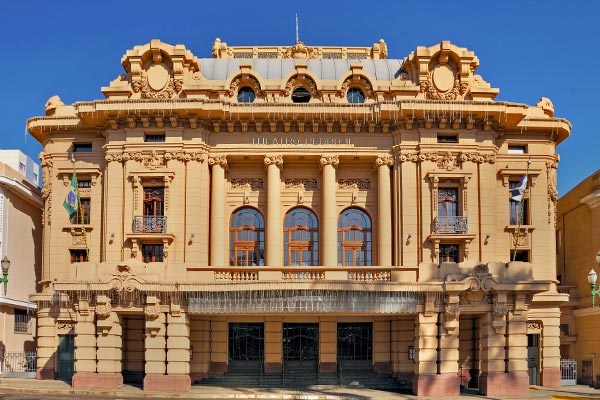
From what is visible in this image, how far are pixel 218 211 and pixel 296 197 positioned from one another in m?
5.03

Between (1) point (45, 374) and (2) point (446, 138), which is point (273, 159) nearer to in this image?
(2) point (446, 138)

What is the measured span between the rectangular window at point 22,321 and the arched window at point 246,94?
20001 millimetres

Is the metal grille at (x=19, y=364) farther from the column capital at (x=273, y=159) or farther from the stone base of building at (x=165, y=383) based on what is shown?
the column capital at (x=273, y=159)

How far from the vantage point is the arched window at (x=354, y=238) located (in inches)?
2003

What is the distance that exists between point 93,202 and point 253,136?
10600 mm

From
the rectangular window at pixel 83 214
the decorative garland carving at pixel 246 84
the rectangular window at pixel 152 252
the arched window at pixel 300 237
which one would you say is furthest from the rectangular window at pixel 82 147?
the arched window at pixel 300 237

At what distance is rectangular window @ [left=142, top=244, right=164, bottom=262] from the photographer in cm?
4875

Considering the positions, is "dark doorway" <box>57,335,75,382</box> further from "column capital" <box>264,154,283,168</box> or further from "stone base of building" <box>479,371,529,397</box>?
"stone base of building" <box>479,371,529,397</box>

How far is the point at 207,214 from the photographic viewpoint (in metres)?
49.4

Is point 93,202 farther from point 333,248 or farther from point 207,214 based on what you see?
point 333,248

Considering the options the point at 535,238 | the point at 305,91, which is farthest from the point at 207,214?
the point at 535,238

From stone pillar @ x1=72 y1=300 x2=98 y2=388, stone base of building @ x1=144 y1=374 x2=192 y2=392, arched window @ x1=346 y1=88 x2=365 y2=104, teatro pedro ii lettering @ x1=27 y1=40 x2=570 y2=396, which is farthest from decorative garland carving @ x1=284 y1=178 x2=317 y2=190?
stone pillar @ x1=72 y1=300 x2=98 y2=388

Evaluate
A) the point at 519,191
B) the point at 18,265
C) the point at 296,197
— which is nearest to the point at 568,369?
the point at 519,191

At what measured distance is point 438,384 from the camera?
42062 millimetres
